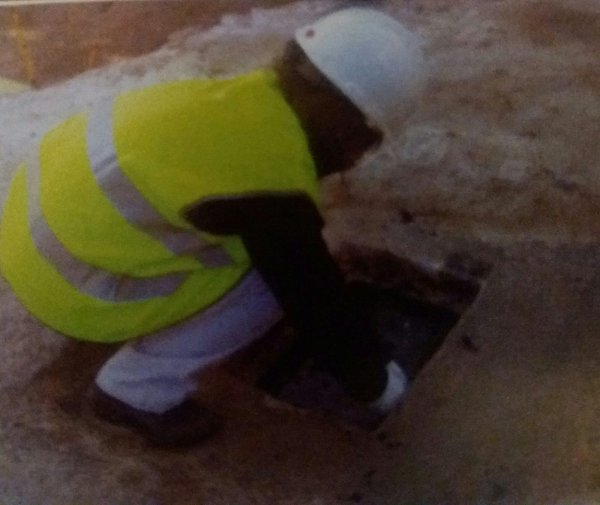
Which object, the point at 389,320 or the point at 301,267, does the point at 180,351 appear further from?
the point at 389,320

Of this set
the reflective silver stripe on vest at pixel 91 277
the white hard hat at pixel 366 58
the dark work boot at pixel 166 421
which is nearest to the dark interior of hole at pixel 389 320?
the dark work boot at pixel 166 421

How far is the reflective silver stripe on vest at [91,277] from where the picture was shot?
1.13m

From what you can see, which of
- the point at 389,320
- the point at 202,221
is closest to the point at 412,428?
the point at 389,320

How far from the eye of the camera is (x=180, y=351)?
118 centimetres

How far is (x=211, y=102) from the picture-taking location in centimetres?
107

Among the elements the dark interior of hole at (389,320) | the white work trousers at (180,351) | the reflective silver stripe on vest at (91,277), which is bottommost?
the dark interior of hole at (389,320)

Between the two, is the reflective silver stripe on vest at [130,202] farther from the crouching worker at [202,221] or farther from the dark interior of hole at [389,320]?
the dark interior of hole at [389,320]

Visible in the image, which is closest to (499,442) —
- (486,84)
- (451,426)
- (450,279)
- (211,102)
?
(451,426)

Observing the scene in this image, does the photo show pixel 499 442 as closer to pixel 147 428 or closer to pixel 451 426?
pixel 451 426

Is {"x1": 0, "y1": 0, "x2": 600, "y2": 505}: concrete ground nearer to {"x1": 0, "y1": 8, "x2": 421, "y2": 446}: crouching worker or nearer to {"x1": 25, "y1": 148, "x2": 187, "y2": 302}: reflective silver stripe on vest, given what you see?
{"x1": 0, "y1": 8, "x2": 421, "y2": 446}: crouching worker

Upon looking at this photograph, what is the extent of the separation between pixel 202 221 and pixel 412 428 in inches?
15.1

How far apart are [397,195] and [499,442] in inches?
19.8

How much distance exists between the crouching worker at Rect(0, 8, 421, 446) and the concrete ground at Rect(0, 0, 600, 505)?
0.05 meters

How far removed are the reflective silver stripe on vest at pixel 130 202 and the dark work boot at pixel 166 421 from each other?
0.20 metres
